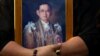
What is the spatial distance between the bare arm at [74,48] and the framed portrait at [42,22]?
0.02 m

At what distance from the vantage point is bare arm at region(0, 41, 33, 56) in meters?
0.82

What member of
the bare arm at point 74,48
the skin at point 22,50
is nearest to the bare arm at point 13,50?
the skin at point 22,50

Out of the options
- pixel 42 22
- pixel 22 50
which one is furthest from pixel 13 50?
pixel 42 22

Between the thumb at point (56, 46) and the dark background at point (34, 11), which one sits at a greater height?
the dark background at point (34, 11)

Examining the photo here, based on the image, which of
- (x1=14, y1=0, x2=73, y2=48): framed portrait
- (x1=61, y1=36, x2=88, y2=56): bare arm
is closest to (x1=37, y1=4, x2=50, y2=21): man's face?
(x1=14, y1=0, x2=73, y2=48): framed portrait

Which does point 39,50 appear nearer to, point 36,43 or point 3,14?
point 36,43

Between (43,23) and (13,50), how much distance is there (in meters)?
0.13

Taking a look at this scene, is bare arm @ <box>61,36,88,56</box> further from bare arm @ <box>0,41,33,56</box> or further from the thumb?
bare arm @ <box>0,41,33,56</box>

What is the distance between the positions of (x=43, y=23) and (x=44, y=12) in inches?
1.4

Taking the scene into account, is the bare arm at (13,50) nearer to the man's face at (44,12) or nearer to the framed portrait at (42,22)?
the framed portrait at (42,22)

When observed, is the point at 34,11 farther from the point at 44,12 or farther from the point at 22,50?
the point at 22,50

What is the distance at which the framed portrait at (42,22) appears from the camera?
0.84m

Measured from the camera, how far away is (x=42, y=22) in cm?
85

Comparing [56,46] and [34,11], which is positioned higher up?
[34,11]
